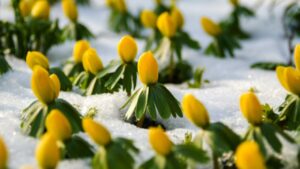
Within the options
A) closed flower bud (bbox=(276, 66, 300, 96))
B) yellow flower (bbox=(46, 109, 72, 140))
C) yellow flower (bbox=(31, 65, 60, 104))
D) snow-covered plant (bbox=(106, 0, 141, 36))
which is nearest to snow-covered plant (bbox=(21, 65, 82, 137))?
yellow flower (bbox=(31, 65, 60, 104))

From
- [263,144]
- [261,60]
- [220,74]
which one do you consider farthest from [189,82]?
[263,144]

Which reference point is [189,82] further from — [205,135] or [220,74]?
[205,135]

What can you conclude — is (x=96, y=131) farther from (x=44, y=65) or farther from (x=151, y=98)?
(x=44, y=65)

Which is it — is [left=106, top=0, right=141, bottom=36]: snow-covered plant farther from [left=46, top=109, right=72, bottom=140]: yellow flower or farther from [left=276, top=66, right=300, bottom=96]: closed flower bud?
[left=46, top=109, right=72, bottom=140]: yellow flower

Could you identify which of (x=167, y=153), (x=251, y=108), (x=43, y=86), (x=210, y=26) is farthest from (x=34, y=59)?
(x=210, y=26)

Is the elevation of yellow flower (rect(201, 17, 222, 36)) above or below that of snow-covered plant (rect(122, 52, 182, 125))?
below

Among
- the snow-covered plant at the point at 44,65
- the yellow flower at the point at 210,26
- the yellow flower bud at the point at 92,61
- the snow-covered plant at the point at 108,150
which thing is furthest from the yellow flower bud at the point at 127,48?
the yellow flower at the point at 210,26
